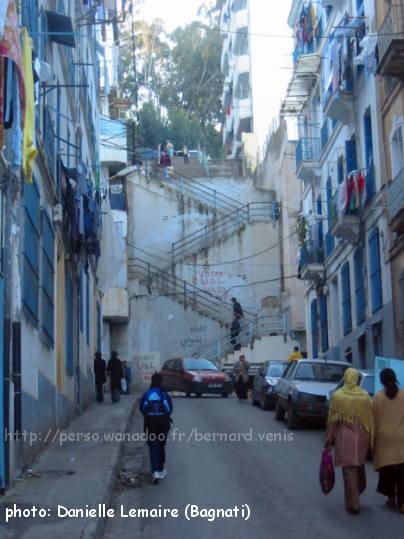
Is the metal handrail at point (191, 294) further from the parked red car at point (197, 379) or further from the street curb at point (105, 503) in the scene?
the street curb at point (105, 503)

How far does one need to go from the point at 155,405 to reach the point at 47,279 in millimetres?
4331

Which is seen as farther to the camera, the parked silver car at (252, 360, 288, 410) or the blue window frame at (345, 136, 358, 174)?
the blue window frame at (345, 136, 358, 174)

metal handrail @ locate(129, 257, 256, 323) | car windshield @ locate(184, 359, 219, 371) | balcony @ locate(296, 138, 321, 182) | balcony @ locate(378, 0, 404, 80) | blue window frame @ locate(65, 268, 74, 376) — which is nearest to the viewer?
blue window frame @ locate(65, 268, 74, 376)

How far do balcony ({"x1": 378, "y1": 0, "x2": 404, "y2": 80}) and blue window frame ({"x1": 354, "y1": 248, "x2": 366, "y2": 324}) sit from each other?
7.32 meters

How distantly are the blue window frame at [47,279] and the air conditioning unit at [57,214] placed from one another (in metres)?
0.50

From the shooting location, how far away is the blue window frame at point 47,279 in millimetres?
15875

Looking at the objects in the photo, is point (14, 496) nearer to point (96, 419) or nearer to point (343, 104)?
point (96, 419)

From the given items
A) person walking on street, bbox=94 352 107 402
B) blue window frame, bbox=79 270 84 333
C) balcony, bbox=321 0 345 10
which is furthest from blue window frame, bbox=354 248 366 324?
blue window frame, bbox=79 270 84 333

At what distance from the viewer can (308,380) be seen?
67.4 feet

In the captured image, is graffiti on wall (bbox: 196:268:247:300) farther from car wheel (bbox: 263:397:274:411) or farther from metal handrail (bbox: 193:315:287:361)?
car wheel (bbox: 263:397:274:411)

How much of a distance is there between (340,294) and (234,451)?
16583 mm

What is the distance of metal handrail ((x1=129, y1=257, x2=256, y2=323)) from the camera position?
4216 centimetres

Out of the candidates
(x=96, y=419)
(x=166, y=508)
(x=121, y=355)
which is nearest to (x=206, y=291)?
(x=121, y=355)

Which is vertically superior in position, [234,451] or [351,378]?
[351,378]
